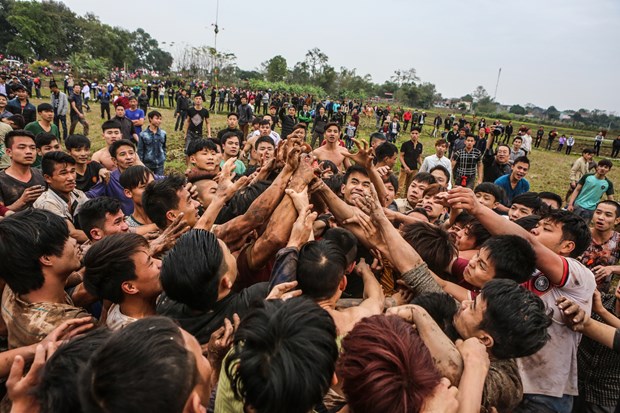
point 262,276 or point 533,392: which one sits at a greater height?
point 262,276

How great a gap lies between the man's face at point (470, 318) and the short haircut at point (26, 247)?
232cm

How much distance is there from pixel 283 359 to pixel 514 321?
3.93ft

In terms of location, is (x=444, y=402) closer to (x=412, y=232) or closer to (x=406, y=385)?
(x=406, y=385)

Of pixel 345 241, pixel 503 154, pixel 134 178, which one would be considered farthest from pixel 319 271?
pixel 503 154

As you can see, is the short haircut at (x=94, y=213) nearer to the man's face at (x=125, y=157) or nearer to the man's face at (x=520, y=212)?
the man's face at (x=125, y=157)

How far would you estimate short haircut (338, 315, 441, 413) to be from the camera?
1150 mm


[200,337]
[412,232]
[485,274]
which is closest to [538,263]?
[485,274]

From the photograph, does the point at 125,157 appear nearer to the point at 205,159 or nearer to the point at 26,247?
the point at 205,159

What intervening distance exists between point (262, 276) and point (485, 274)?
1.50 meters

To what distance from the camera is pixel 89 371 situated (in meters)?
1.08

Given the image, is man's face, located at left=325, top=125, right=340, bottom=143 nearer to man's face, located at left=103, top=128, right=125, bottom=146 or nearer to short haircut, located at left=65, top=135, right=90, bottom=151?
man's face, located at left=103, top=128, right=125, bottom=146

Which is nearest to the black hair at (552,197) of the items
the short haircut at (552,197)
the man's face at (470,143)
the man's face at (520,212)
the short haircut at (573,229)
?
the short haircut at (552,197)

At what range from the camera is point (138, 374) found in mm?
1065

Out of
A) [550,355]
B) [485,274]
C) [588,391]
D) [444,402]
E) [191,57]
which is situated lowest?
[588,391]
